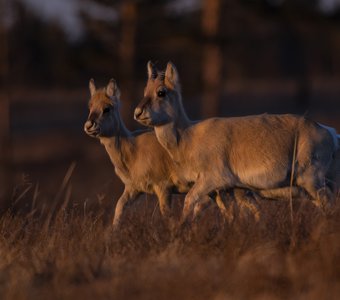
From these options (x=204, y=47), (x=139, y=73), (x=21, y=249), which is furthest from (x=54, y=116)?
(x=21, y=249)

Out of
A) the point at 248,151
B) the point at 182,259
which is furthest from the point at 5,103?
the point at 182,259

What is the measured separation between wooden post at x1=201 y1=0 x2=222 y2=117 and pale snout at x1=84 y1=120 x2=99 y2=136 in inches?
762

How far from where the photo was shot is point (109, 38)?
33.6m

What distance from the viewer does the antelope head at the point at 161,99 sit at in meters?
10.8

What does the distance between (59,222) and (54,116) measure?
45907 millimetres

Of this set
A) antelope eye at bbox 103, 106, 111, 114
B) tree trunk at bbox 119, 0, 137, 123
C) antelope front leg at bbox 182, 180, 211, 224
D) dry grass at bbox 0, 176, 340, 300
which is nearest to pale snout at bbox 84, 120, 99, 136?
antelope eye at bbox 103, 106, 111, 114

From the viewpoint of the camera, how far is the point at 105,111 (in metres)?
12.0

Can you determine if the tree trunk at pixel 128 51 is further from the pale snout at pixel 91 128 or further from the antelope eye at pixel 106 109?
the pale snout at pixel 91 128

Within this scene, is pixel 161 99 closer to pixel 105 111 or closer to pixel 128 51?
pixel 105 111

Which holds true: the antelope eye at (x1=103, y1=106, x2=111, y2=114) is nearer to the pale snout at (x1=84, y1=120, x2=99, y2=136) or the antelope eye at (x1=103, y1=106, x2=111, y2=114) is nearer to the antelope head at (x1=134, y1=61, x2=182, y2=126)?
the pale snout at (x1=84, y1=120, x2=99, y2=136)

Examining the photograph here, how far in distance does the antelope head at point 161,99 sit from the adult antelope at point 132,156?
0.72 m

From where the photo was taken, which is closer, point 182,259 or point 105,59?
point 182,259

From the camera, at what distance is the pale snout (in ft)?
37.4

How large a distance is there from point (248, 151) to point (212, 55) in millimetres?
21246
